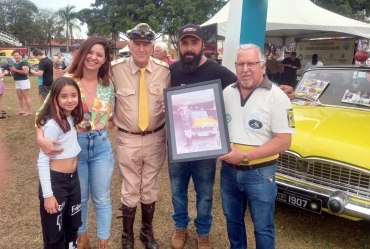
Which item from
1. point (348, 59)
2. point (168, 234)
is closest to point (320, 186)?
point (168, 234)

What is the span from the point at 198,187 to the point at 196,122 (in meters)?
0.81

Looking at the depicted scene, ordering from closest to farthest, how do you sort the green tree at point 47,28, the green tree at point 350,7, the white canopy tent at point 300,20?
the white canopy tent at point 300,20
the green tree at point 350,7
the green tree at point 47,28

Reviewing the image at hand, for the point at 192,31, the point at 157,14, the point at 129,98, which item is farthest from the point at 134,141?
the point at 157,14

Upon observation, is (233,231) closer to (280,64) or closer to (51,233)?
(51,233)

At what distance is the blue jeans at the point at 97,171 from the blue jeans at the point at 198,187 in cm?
62

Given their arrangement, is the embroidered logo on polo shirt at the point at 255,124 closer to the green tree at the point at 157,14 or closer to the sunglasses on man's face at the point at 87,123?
the sunglasses on man's face at the point at 87,123

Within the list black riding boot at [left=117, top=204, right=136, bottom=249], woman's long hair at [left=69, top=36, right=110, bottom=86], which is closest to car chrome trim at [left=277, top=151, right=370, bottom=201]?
black riding boot at [left=117, top=204, right=136, bottom=249]

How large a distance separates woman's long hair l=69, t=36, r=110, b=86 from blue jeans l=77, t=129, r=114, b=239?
1.53 feet

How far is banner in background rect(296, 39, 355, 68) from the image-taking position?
13359 millimetres

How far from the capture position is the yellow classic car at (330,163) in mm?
2996

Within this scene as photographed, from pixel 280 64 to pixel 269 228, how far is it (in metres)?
10.9

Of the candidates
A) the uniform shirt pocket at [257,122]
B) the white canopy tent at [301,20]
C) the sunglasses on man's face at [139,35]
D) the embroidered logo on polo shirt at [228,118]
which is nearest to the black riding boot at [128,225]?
the embroidered logo on polo shirt at [228,118]

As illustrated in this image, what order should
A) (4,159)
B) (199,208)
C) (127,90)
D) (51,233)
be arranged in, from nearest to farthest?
(51,233)
(127,90)
(199,208)
(4,159)

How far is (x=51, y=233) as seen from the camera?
243 cm
